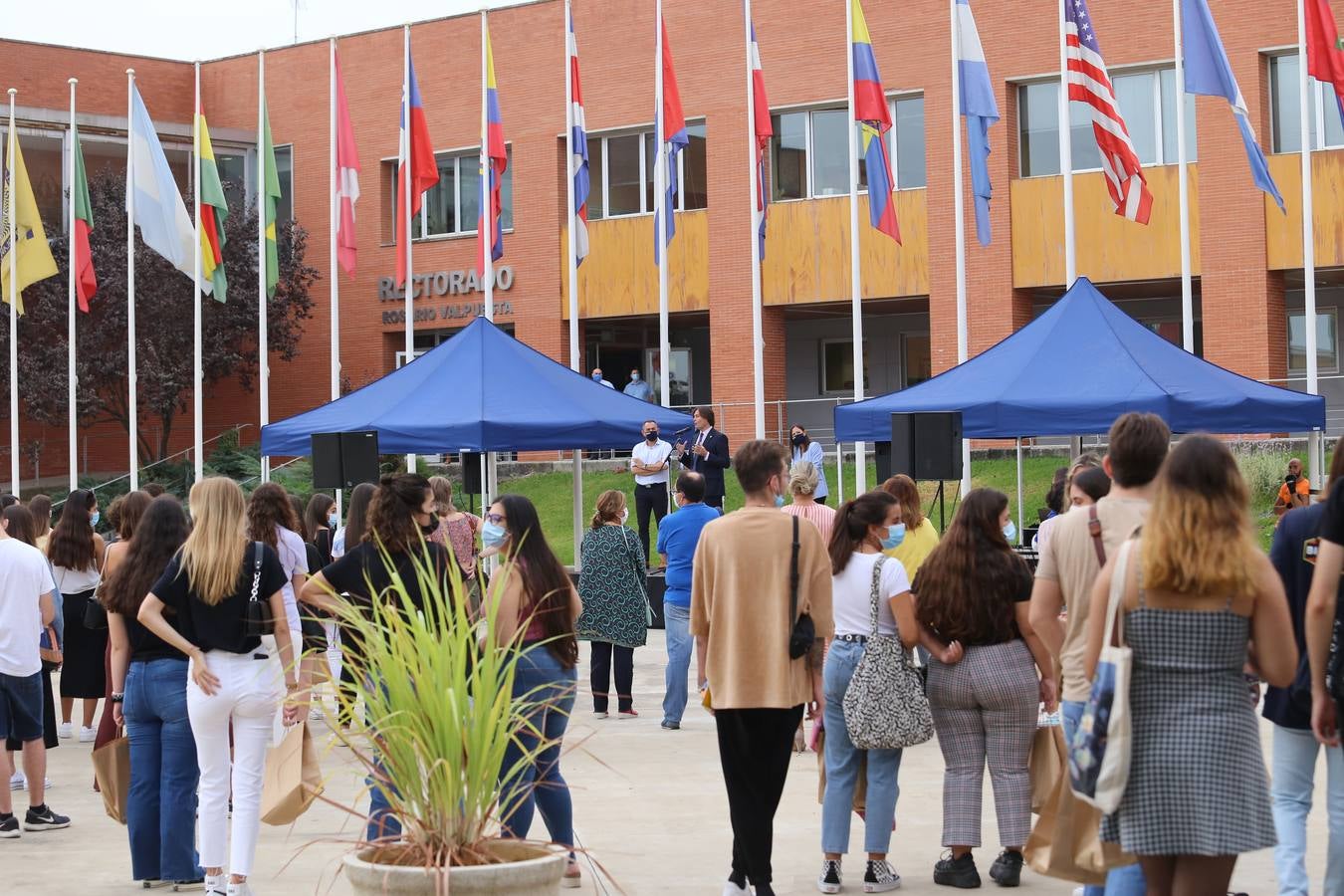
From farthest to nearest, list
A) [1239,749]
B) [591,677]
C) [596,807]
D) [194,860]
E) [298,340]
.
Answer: [298,340], [591,677], [596,807], [194,860], [1239,749]

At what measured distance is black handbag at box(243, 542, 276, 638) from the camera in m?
7.28

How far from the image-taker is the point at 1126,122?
29781 mm

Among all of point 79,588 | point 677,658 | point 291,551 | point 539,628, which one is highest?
point 291,551

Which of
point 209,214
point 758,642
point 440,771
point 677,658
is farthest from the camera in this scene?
point 209,214

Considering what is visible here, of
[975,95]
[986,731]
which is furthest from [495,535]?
[975,95]

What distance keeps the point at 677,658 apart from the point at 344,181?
14.5m

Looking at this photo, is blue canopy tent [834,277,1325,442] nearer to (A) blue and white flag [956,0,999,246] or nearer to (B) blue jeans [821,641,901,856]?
(A) blue and white flag [956,0,999,246]

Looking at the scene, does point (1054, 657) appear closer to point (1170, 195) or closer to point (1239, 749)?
point (1239, 749)

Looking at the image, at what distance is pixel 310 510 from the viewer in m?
13.0

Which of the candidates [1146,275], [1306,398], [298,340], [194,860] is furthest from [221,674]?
[298,340]

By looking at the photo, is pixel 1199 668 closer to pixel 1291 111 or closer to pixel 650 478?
pixel 650 478

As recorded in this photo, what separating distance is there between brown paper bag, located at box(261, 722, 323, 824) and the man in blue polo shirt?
205 inches

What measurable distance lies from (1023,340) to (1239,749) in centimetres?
1041

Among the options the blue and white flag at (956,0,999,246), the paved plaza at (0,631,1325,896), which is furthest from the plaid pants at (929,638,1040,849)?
the blue and white flag at (956,0,999,246)
